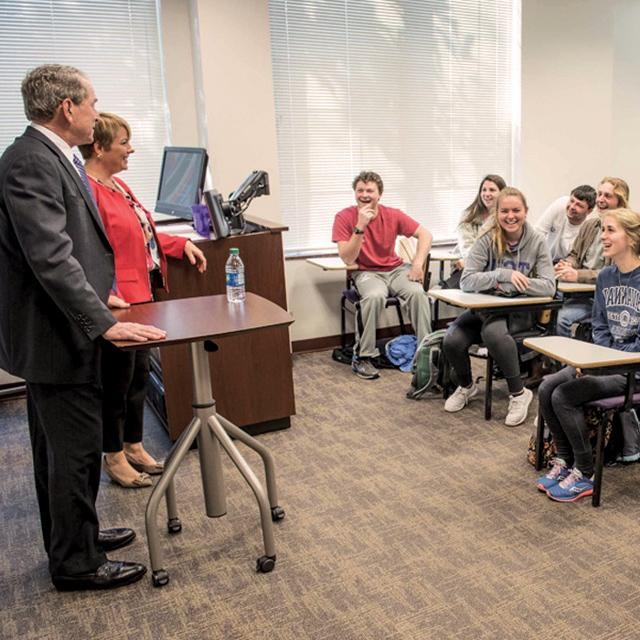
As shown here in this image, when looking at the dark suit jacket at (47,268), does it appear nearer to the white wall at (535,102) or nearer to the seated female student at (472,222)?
the white wall at (535,102)

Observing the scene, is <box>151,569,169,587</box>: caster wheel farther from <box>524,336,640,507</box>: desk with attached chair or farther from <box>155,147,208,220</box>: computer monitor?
<box>155,147,208,220</box>: computer monitor

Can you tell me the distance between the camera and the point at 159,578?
2.14 meters

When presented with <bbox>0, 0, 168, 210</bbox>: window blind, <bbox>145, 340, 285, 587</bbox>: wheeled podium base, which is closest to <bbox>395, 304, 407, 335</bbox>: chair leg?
<bbox>0, 0, 168, 210</bbox>: window blind

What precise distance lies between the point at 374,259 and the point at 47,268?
2768 millimetres

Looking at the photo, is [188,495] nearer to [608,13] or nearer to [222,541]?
[222,541]

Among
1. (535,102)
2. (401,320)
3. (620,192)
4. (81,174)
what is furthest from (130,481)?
(535,102)

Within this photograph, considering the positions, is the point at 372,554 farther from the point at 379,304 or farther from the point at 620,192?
the point at 620,192

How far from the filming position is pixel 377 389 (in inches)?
153

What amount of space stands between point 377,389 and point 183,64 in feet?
7.20

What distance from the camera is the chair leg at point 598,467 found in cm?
248

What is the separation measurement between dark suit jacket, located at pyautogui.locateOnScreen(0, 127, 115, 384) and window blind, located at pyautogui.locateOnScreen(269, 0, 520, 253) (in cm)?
268

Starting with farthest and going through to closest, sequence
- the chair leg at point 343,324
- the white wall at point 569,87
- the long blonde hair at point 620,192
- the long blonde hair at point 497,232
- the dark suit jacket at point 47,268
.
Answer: the white wall at point 569,87, the chair leg at point 343,324, the long blonde hair at point 620,192, the long blonde hair at point 497,232, the dark suit jacket at point 47,268

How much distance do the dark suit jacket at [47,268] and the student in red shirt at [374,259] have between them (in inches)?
91.7

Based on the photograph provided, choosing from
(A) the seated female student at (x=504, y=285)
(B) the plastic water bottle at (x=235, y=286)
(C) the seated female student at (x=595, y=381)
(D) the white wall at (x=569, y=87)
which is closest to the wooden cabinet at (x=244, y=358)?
(B) the plastic water bottle at (x=235, y=286)
